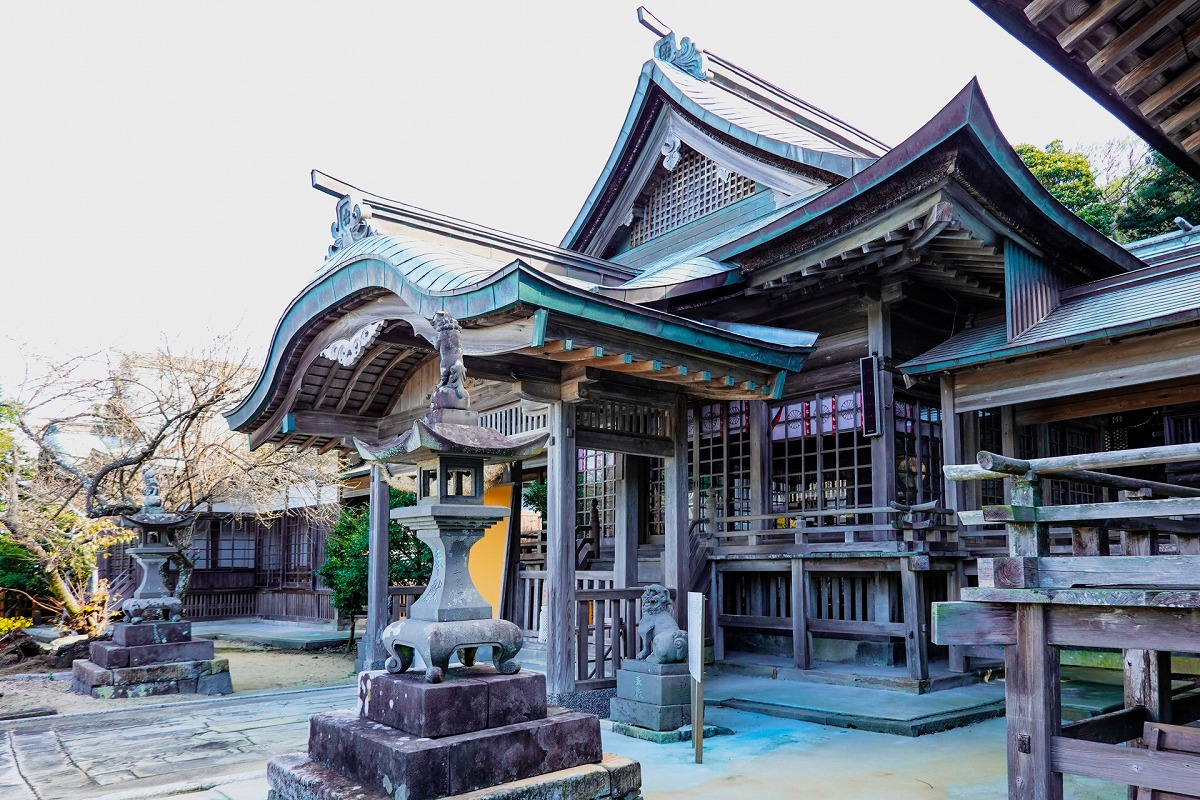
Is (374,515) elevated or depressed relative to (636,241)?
depressed

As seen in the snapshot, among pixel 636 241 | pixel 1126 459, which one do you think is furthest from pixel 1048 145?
pixel 1126 459

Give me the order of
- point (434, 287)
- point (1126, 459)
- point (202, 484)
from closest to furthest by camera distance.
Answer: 1. point (1126, 459)
2. point (434, 287)
3. point (202, 484)

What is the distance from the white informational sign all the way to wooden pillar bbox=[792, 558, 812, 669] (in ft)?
10.4

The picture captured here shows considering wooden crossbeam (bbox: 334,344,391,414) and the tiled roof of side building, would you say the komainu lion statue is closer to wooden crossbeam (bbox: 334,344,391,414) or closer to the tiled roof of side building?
the tiled roof of side building

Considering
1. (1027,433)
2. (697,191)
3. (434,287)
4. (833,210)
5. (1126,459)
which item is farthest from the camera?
(697,191)

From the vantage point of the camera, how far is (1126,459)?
3.79 m

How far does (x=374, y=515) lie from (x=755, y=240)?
17.9 ft

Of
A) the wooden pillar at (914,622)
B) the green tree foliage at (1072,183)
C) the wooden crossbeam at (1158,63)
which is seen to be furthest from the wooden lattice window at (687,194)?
the green tree foliage at (1072,183)

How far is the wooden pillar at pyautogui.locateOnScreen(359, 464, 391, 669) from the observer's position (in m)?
10.1

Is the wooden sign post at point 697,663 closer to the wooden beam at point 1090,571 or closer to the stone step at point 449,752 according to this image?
the stone step at point 449,752

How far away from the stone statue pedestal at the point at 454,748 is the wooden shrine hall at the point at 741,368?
2.72 meters

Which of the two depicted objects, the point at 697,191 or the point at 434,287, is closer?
the point at 434,287

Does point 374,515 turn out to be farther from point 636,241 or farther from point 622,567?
point 636,241

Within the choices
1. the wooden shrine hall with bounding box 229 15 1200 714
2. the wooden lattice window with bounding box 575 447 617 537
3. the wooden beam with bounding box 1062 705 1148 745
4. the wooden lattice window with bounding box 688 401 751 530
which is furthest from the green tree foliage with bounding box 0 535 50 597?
the wooden beam with bounding box 1062 705 1148 745
